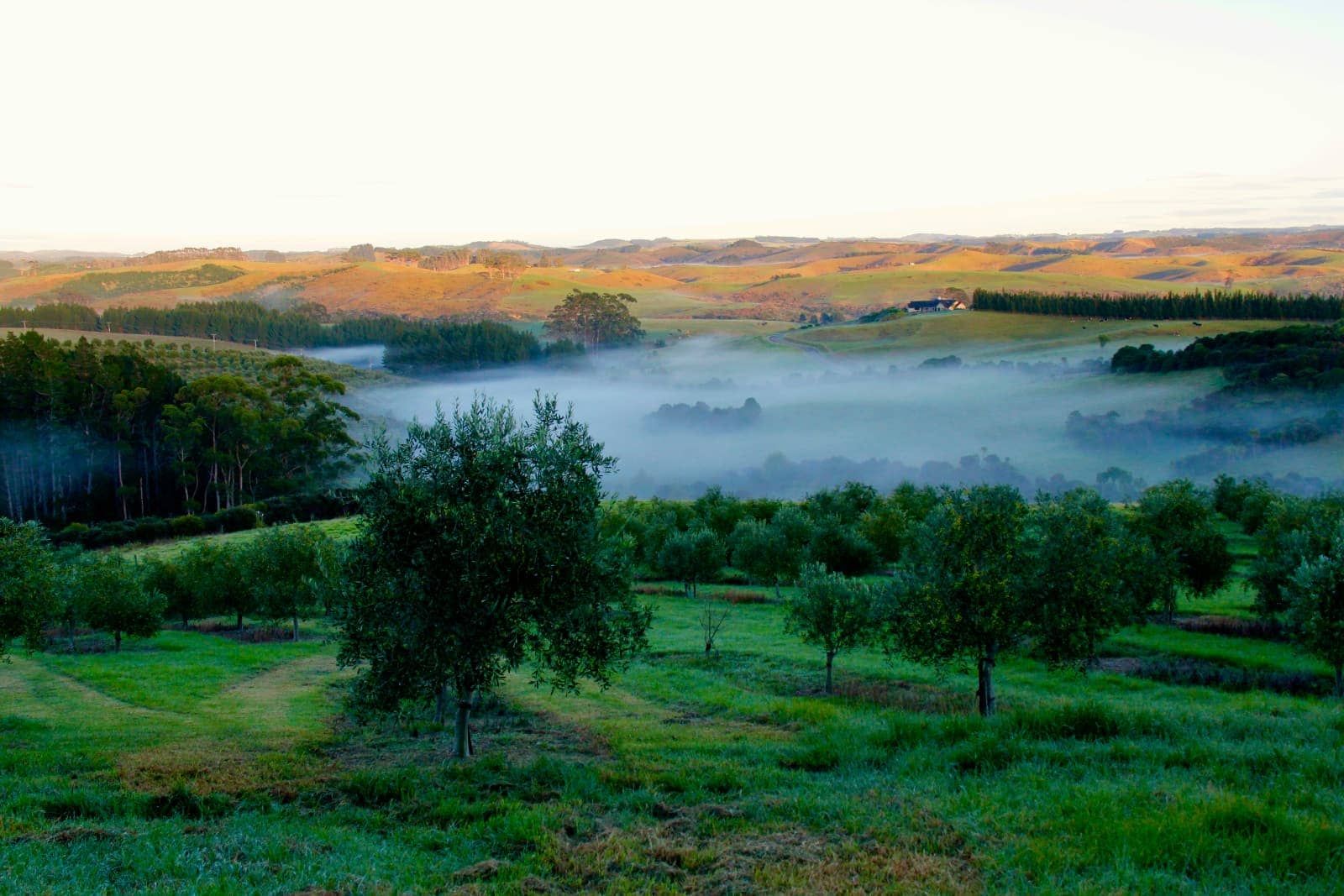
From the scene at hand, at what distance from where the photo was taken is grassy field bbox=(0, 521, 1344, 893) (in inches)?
458

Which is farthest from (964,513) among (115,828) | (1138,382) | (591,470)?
(1138,382)

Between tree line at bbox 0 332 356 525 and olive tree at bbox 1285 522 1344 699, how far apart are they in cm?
10439

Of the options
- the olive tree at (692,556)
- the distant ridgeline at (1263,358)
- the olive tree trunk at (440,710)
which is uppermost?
the distant ridgeline at (1263,358)

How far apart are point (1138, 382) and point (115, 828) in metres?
166

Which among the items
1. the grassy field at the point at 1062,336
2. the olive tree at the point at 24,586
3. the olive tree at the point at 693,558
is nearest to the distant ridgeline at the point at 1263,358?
the grassy field at the point at 1062,336

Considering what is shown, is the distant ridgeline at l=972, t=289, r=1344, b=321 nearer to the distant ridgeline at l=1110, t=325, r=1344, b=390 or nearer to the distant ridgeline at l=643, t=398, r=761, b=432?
the distant ridgeline at l=1110, t=325, r=1344, b=390

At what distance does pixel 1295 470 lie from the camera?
109m

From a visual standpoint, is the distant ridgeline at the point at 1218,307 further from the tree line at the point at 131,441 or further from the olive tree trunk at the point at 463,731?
the olive tree trunk at the point at 463,731

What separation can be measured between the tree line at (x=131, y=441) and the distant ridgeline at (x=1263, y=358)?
13832 cm

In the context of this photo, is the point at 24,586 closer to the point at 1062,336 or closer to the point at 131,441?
the point at 131,441

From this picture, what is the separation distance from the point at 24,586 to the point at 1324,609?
4600 cm

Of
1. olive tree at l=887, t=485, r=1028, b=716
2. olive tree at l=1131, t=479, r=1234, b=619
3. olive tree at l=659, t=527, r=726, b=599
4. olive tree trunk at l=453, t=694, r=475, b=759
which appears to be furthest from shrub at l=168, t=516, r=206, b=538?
olive tree at l=1131, t=479, r=1234, b=619

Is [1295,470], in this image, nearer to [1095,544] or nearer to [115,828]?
[1095,544]

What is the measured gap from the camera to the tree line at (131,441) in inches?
3927
